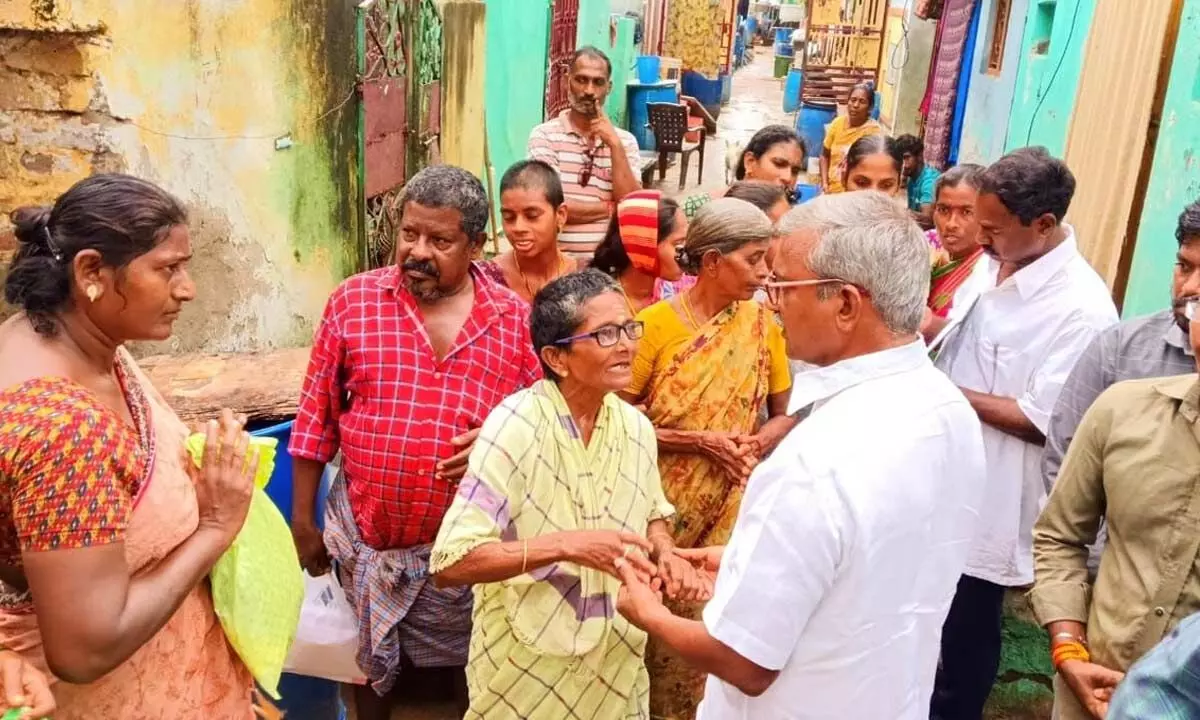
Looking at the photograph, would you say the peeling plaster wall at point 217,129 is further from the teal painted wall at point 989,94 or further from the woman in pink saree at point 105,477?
the teal painted wall at point 989,94

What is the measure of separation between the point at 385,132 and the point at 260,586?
4.24 m

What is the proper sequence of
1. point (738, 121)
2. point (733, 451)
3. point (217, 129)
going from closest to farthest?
point (733, 451) < point (217, 129) < point (738, 121)

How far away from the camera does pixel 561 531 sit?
2.31 metres

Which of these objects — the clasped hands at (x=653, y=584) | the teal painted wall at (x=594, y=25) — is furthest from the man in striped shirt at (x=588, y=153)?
the teal painted wall at (x=594, y=25)

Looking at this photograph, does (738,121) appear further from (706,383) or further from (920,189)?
(706,383)

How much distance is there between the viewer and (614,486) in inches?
98.3

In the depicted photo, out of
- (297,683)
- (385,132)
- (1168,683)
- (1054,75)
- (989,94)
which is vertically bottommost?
(297,683)

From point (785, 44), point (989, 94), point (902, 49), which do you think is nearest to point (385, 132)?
point (989, 94)

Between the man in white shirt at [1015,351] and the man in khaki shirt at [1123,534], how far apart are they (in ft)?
2.29

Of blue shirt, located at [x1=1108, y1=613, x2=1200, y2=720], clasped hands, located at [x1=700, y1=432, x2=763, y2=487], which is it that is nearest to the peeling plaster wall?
clasped hands, located at [x1=700, y1=432, x2=763, y2=487]

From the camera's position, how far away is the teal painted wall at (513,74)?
910cm

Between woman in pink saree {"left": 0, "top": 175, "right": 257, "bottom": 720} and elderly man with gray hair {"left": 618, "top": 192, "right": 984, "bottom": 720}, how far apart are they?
989mm

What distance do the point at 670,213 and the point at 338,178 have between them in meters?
2.41

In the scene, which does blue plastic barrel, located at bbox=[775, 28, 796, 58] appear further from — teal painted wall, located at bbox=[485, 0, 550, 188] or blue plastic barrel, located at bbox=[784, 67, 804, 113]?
teal painted wall, located at bbox=[485, 0, 550, 188]
